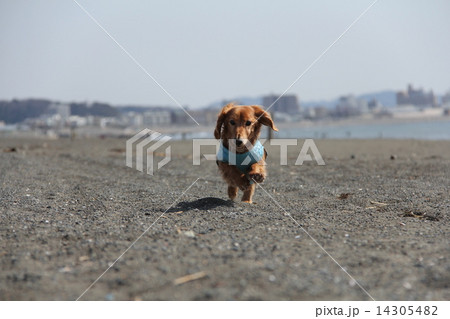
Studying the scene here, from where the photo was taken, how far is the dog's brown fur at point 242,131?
6.79m

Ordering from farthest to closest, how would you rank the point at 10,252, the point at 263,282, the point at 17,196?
1. the point at 17,196
2. the point at 10,252
3. the point at 263,282

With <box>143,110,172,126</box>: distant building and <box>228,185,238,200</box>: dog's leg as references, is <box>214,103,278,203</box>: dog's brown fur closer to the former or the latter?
<box>228,185,238,200</box>: dog's leg

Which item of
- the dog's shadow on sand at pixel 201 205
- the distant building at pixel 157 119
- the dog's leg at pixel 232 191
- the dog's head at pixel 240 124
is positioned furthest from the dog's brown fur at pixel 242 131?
the distant building at pixel 157 119

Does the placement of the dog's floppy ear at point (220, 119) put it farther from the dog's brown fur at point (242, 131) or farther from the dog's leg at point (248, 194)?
the dog's leg at point (248, 194)

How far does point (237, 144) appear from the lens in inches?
263

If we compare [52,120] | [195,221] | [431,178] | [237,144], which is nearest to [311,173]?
[431,178]

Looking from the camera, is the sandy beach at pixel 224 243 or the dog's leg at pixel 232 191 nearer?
the sandy beach at pixel 224 243

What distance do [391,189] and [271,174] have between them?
3676 millimetres

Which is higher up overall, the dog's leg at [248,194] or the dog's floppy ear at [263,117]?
the dog's floppy ear at [263,117]

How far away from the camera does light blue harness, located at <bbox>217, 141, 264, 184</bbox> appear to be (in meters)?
6.95

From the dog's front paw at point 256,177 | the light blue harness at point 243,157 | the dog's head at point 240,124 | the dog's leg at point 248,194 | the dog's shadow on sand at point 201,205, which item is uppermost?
the dog's head at point 240,124

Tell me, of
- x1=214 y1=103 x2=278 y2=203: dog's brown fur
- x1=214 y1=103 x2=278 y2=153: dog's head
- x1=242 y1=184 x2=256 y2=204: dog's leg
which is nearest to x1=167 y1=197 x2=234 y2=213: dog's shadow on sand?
x1=242 y1=184 x2=256 y2=204: dog's leg

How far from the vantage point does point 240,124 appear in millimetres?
6762
